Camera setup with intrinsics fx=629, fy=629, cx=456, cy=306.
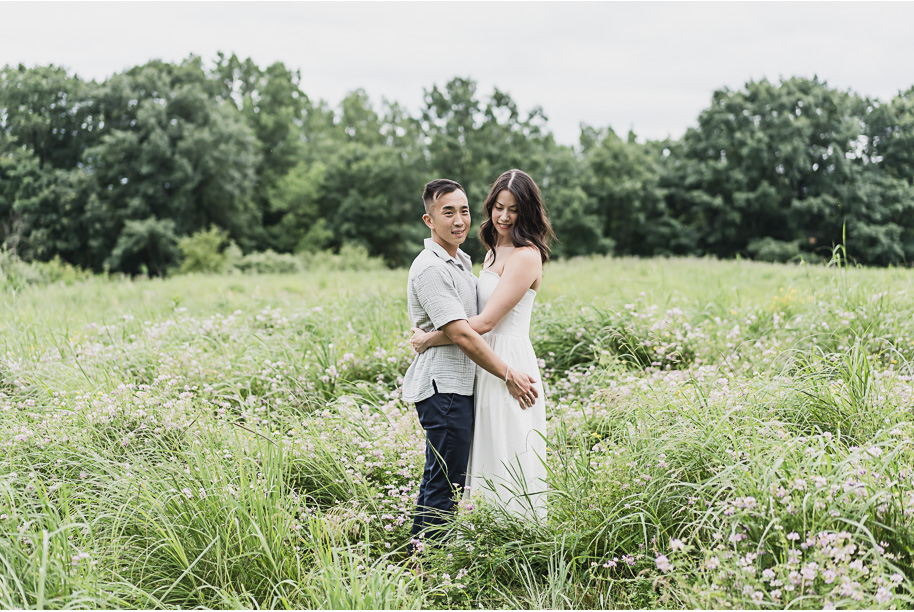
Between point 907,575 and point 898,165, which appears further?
point 898,165

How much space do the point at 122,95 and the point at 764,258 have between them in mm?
35651

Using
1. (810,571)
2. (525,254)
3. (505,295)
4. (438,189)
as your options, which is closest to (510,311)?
(505,295)

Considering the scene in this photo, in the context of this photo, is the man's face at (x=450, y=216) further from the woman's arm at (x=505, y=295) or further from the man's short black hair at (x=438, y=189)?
the woman's arm at (x=505, y=295)

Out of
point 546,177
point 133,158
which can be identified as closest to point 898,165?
point 546,177

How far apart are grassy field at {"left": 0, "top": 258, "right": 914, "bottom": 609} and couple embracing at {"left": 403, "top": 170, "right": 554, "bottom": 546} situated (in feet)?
0.75

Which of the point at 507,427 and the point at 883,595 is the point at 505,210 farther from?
the point at 883,595

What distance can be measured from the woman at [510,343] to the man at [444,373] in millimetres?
85

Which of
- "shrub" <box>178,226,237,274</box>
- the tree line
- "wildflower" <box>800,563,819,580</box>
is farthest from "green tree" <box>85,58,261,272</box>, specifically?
"wildflower" <box>800,563,819,580</box>

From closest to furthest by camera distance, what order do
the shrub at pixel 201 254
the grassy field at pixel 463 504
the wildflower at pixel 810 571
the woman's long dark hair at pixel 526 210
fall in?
the wildflower at pixel 810 571, the grassy field at pixel 463 504, the woman's long dark hair at pixel 526 210, the shrub at pixel 201 254

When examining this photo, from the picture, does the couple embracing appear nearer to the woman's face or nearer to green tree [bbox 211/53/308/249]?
the woman's face

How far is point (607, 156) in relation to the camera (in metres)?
39.7

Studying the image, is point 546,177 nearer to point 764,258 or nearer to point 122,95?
point 764,258

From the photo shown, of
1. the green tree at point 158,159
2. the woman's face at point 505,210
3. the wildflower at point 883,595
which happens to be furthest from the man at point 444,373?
the green tree at point 158,159

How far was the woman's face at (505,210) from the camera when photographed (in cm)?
357
